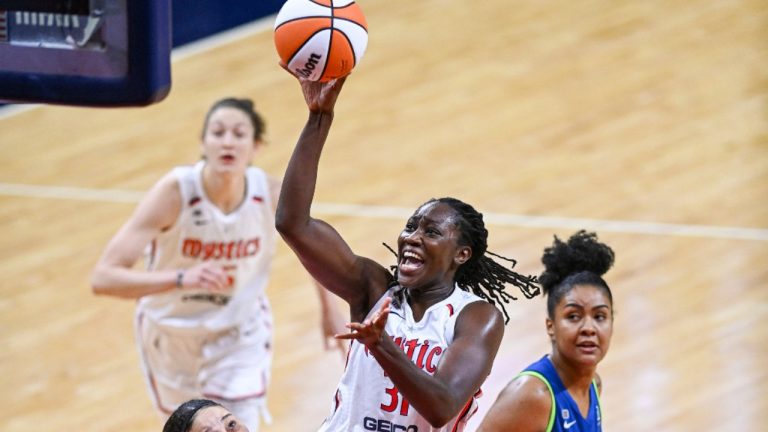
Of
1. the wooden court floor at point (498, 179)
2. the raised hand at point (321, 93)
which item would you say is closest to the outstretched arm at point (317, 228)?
the raised hand at point (321, 93)

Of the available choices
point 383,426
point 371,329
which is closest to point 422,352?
point 383,426

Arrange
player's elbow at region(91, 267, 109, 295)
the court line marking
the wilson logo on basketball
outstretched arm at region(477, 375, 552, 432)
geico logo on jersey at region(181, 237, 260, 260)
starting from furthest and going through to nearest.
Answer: the court line marking, geico logo on jersey at region(181, 237, 260, 260), player's elbow at region(91, 267, 109, 295), outstretched arm at region(477, 375, 552, 432), the wilson logo on basketball

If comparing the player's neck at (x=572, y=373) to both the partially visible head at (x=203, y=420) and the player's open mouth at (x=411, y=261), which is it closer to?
the player's open mouth at (x=411, y=261)

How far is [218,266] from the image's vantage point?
6367 mm

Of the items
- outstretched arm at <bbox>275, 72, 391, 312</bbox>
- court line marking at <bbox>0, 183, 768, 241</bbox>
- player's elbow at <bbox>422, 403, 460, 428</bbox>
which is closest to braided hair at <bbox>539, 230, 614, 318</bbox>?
outstretched arm at <bbox>275, 72, 391, 312</bbox>

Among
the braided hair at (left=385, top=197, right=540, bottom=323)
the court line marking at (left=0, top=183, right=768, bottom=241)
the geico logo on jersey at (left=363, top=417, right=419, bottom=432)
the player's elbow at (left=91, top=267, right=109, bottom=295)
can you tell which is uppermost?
the court line marking at (left=0, top=183, right=768, bottom=241)

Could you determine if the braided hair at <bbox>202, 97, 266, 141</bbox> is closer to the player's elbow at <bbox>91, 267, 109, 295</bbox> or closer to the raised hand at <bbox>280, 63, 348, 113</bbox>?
the player's elbow at <bbox>91, 267, 109, 295</bbox>

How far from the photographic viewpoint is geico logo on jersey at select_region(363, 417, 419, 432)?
383 centimetres

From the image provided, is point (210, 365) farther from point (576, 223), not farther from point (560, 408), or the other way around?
point (576, 223)

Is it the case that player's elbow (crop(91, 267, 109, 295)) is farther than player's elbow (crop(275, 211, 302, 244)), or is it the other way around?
player's elbow (crop(91, 267, 109, 295))

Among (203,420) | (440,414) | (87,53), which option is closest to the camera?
(87,53)

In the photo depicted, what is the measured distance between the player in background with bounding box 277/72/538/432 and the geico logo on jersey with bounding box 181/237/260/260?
8.53ft

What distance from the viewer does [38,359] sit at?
7.95 metres

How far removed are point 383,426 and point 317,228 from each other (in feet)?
1.82
